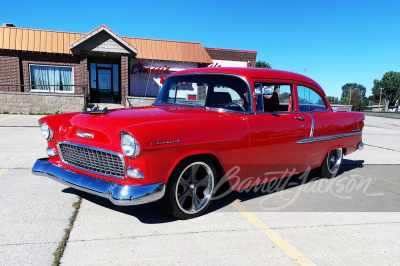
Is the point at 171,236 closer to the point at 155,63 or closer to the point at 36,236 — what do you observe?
the point at 36,236

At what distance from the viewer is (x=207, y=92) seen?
13.5 feet

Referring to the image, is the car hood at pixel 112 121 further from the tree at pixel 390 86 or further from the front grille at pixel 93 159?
the tree at pixel 390 86

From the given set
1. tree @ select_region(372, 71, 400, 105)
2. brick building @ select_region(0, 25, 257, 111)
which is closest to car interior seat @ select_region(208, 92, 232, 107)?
brick building @ select_region(0, 25, 257, 111)

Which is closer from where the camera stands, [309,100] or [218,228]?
[218,228]

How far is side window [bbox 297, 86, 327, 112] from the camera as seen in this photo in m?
4.64

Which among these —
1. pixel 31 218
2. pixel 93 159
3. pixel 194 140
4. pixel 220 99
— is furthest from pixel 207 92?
pixel 31 218

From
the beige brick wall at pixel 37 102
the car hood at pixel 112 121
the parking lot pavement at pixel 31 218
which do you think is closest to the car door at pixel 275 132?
the car hood at pixel 112 121

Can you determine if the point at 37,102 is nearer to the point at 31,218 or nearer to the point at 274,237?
the point at 31,218

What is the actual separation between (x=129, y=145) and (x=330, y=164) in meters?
4.01

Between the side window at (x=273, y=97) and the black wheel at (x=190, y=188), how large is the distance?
109cm

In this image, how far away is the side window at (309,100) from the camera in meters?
4.64

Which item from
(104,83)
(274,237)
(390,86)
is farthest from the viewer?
(390,86)

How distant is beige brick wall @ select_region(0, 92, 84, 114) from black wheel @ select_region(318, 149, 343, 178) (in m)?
14.3

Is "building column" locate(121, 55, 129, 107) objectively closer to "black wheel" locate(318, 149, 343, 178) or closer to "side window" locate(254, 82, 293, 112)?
"black wheel" locate(318, 149, 343, 178)
